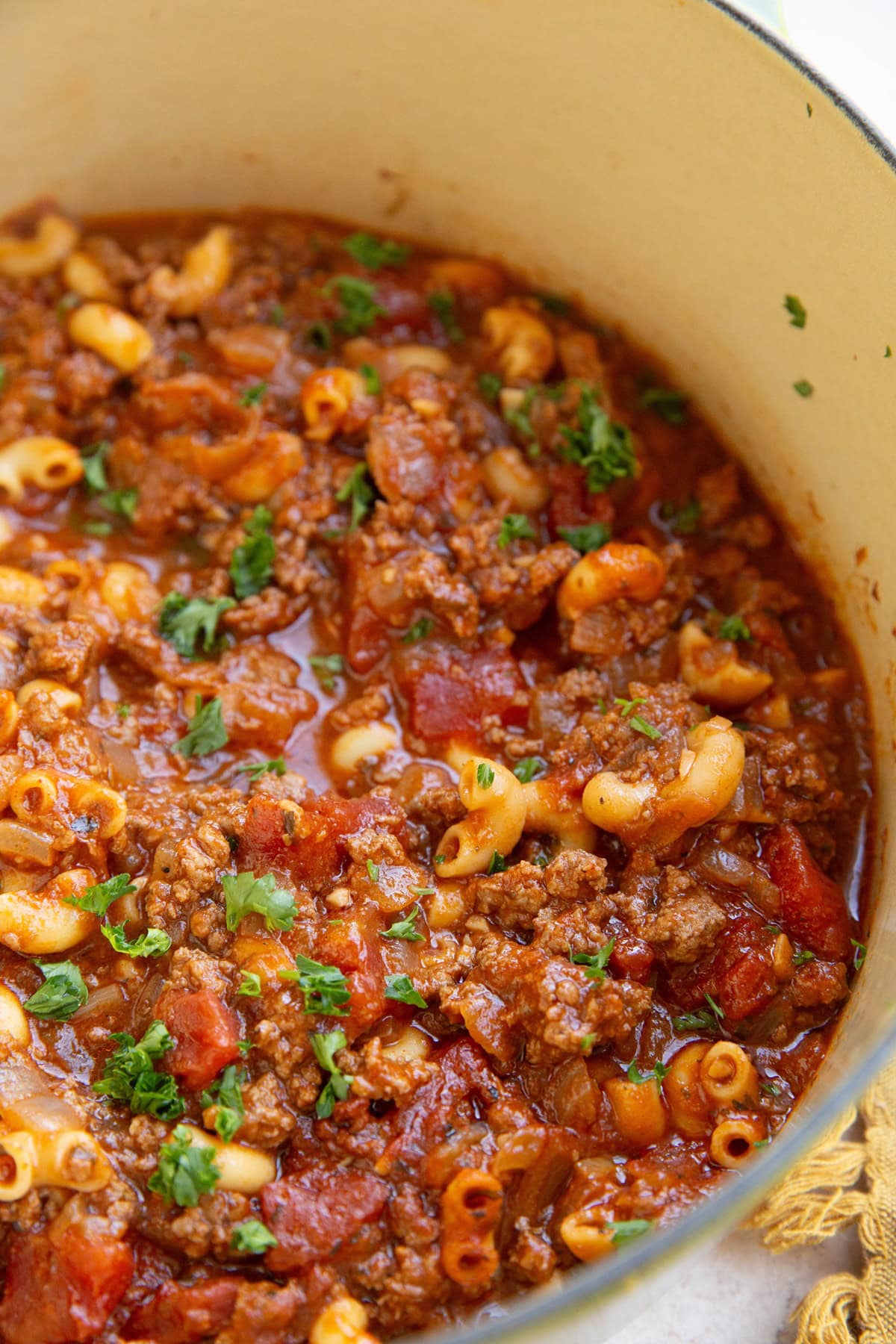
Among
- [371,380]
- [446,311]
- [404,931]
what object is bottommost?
[404,931]

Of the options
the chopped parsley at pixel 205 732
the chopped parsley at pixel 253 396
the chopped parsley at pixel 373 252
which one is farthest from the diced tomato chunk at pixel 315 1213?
the chopped parsley at pixel 373 252

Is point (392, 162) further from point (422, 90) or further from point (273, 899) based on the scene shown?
point (273, 899)

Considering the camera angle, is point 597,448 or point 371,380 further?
point 371,380

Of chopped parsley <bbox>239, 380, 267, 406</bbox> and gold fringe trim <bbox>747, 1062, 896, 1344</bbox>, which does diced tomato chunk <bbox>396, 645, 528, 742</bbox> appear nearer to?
chopped parsley <bbox>239, 380, 267, 406</bbox>

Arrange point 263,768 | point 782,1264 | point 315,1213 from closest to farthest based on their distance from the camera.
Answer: point 315,1213
point 782,1264
point 263,768

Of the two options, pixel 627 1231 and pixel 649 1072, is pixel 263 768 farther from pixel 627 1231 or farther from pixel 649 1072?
pixel 627 1231

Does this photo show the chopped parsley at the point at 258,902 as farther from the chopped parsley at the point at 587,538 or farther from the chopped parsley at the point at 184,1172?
the chopped parsley at the point at 587,538

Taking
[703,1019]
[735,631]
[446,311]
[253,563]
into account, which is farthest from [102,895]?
[446,311]
